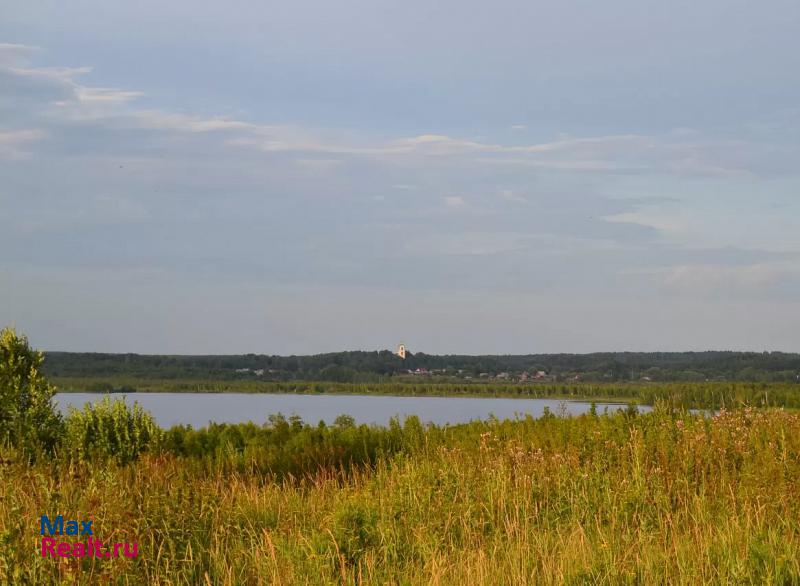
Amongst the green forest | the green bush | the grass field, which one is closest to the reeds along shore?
the green forest

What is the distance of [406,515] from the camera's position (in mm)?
8430

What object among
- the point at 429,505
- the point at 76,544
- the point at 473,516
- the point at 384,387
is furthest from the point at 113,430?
the point at 384,387

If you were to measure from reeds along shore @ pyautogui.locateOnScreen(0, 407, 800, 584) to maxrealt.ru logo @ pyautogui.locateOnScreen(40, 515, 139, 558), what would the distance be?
0.08 m

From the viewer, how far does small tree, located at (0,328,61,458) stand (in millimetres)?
13336

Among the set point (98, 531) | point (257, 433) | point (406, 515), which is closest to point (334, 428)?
point (257, 433)

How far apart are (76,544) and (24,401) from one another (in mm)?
8004

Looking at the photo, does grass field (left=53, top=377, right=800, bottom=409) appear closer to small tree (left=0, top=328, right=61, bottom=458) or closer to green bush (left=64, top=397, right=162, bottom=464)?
small tree (left=0, top=328, right=61, bottom=458)

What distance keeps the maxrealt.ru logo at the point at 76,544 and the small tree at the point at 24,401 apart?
669 cm

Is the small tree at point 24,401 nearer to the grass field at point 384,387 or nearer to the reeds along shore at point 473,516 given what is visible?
the reeds along shore at point 473,516

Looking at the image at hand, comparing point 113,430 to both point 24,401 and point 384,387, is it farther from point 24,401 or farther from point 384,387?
point 384,387

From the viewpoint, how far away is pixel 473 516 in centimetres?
859

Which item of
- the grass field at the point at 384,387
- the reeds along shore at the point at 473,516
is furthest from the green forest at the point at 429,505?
the grass field at the point at 384,387

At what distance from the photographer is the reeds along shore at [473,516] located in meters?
6.53

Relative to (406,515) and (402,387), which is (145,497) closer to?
(406,515)
